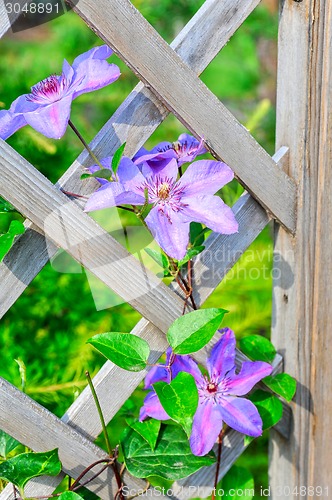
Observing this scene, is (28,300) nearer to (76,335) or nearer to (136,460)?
(76,335)

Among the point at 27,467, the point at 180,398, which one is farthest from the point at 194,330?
the point at 27,467

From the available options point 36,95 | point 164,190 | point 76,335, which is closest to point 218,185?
point 164,190

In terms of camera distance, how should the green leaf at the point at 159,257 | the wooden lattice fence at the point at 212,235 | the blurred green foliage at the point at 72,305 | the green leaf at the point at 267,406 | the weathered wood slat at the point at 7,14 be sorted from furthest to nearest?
the blurred green foliage at the point at 72,305
the green leaf at the point at 267,406
the green leaf at the point at 159,257
the wooden lattice fence at the point at 212,235
the weathered wood slat at the point at 7,14

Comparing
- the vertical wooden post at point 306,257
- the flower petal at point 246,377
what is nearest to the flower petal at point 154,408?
the flower petal at point 246,377

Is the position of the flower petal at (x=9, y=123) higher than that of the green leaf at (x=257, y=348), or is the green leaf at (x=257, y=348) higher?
the green leaf at (x=257, y=348)

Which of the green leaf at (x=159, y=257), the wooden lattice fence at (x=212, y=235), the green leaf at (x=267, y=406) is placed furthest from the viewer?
the green leaf at (x=267, y=406)

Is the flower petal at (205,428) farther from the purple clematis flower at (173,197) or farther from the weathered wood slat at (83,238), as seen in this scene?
the purple clematis flower at (173,197)
